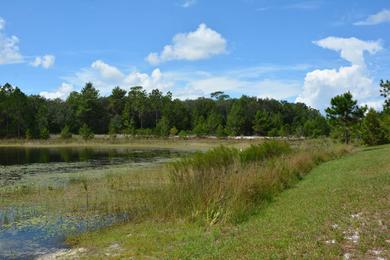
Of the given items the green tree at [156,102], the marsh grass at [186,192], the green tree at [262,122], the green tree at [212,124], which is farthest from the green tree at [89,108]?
the marsh grass at [186,192]

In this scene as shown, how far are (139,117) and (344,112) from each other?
71588mm

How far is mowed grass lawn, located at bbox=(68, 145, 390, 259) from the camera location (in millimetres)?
7316

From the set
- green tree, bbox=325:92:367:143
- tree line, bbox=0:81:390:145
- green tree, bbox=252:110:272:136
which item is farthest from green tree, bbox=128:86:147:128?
green tree, bbox=325:92:367:143

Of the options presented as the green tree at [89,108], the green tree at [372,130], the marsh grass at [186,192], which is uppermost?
the green tree at [89,108]

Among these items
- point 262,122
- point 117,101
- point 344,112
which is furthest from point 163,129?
point 344,112

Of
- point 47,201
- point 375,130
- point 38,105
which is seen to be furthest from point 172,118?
point 47,201

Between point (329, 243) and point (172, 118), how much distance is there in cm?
9221

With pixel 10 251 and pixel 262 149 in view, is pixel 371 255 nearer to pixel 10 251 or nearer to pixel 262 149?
pixel 10 251

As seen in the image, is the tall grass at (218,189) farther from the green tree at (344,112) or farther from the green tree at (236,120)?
the green tree at (236,120)

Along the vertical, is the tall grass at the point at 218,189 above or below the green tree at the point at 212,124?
below

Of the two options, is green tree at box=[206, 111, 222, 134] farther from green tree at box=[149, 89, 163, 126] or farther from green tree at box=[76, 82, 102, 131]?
green tree at box=[76, 82, 102, 131]

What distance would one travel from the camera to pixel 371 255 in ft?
22.4

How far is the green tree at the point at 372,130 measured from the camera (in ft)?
135

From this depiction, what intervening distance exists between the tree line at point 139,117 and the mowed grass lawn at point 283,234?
59924 mm
